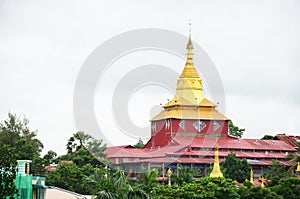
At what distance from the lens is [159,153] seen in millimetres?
76375

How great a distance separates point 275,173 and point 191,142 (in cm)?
910

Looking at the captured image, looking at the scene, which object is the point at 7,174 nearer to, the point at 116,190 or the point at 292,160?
the point at 116,190

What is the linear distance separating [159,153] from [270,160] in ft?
34.2

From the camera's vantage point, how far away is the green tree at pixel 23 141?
203 feet

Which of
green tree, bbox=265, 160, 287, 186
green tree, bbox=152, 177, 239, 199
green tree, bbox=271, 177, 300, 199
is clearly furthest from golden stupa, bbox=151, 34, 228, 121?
green tree, bbox=152, 177, 239, 199

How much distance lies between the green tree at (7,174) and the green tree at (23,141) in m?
21.0

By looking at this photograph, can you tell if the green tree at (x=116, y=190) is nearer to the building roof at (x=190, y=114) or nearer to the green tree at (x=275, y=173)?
the green tree at (x=275, y=173)

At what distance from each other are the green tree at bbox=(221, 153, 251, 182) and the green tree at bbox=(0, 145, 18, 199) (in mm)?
34212

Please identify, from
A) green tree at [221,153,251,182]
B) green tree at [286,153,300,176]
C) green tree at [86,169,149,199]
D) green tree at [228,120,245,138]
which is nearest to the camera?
green tree at [86,169,149,199]

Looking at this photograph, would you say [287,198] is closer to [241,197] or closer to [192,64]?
[241,197]

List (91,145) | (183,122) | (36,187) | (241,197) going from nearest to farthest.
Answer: (36,187), (241,197), (91,145), (183,122)

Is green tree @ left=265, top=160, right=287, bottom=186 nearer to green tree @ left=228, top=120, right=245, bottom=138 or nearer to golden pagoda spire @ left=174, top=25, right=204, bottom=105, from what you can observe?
golden pagoda spire @ left=174, top=25, right=204, bottom=105

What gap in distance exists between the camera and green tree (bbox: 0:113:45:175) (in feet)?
203

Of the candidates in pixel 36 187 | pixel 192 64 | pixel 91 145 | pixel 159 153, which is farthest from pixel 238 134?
pixel 36 187
